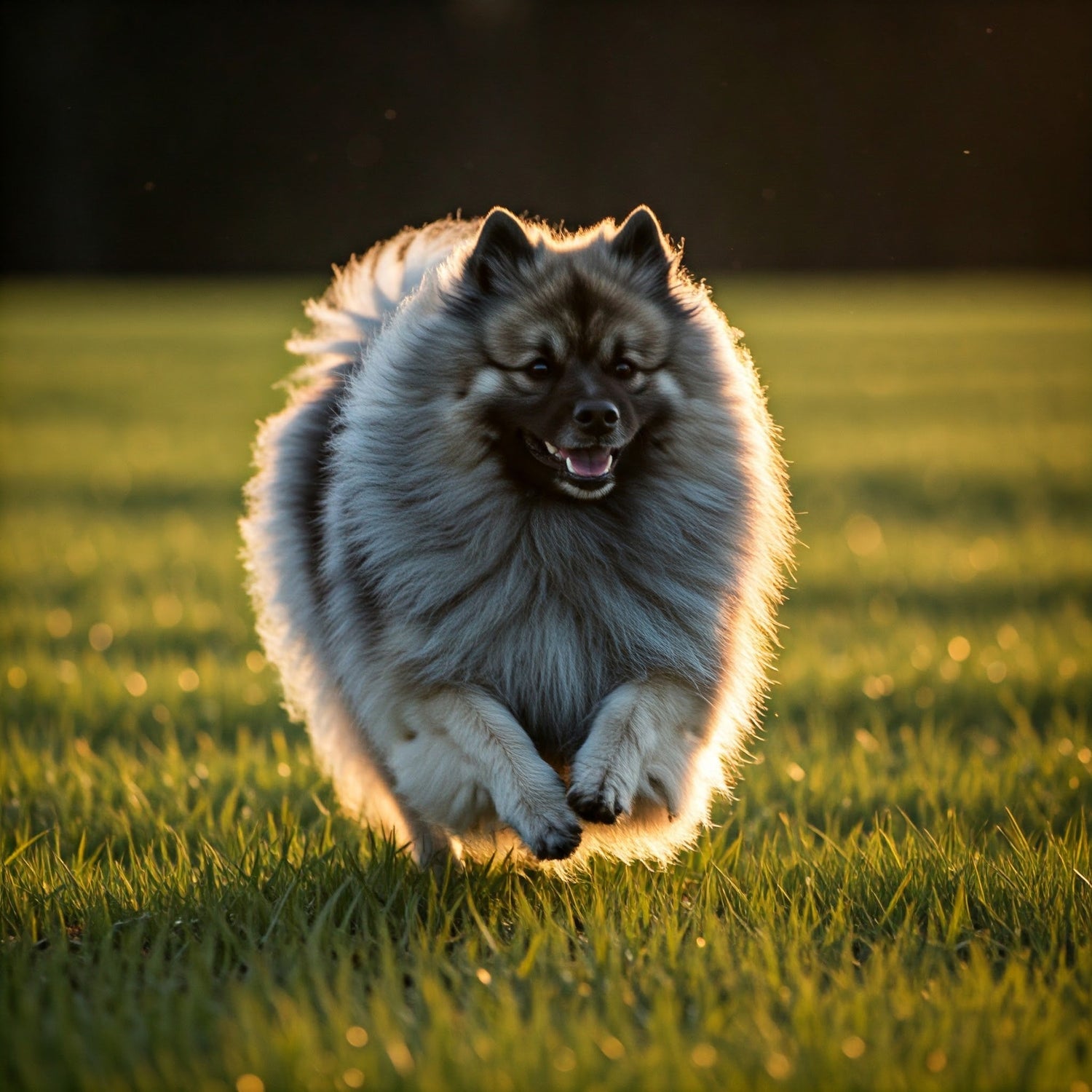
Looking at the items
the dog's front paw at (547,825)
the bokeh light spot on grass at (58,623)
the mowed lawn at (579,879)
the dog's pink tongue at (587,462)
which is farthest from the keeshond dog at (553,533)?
the bokeh light spot on grass at (58,623)

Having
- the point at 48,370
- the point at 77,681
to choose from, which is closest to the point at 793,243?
the point at 48,370

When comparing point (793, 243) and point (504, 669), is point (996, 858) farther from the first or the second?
point (793, 243)

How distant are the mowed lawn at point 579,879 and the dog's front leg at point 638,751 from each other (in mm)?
273

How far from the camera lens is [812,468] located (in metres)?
11.2

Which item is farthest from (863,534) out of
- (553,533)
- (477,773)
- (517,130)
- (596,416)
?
(517,130)

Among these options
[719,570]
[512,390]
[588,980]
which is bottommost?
[588,980]

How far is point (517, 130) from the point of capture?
25328 mm

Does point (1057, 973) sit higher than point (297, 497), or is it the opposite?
point (297, 497)

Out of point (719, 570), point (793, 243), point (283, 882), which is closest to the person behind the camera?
point (283, 882)

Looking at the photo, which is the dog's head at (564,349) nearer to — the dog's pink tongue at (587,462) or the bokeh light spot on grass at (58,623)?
the dog's pink tongue at (587,462)

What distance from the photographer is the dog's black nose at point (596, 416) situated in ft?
10.1

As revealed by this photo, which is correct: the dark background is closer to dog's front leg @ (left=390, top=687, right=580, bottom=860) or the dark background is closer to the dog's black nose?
the dog's black nose

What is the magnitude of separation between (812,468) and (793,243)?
19.0 m

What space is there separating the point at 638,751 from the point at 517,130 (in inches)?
939
